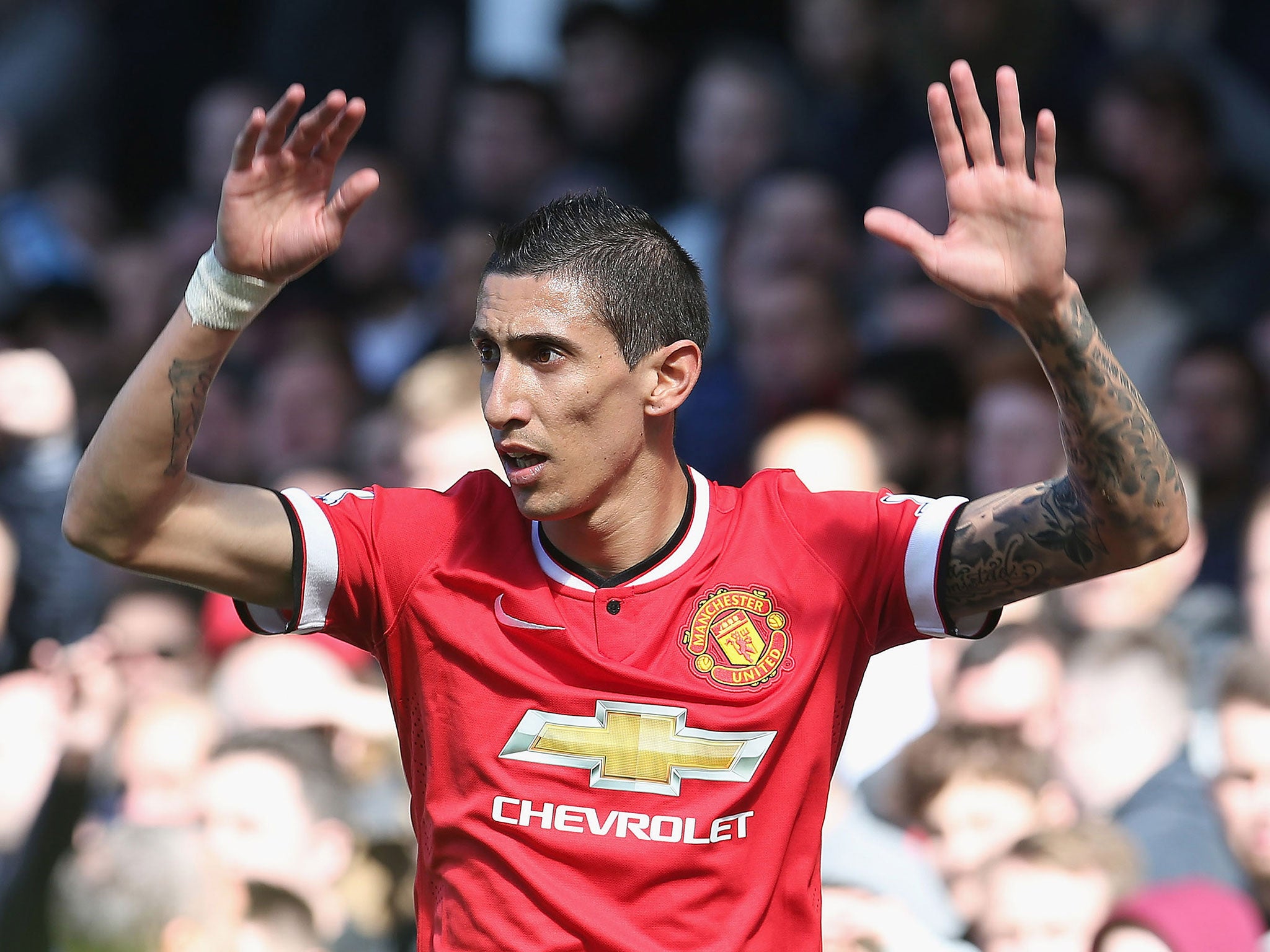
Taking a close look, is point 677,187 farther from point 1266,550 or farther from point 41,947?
point 41,947

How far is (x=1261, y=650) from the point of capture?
16.0 feet

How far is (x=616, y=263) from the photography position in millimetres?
3154

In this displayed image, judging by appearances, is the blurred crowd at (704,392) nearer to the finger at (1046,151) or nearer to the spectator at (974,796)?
the spectator at (974,796)

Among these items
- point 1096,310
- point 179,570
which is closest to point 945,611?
point 179,570

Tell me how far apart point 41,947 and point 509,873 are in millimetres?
3237

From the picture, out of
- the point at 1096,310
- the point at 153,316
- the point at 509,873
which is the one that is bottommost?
the point at 509,873

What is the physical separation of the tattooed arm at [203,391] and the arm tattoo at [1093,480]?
1.24 metres

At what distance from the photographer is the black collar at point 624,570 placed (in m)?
3.17

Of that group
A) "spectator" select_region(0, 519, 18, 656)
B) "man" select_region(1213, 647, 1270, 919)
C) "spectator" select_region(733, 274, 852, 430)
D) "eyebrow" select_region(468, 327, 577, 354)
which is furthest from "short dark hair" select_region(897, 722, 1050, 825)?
"spectator" select_region(0, 519, 18, 656)

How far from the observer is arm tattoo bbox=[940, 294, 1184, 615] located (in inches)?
111

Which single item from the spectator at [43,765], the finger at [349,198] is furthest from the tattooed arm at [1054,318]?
the spectator at [43,765]

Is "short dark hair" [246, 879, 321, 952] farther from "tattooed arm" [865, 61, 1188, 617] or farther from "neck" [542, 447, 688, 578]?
"tattooed arm" [865, 61, 1188, 617]

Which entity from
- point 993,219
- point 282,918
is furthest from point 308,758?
point 993,219

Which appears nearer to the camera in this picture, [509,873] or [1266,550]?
[509,873]
